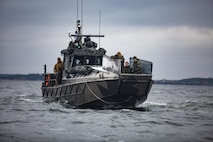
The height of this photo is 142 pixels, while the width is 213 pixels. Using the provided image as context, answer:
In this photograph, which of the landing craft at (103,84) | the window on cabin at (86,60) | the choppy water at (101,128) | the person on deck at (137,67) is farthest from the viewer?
the window on cabin at (86,60)

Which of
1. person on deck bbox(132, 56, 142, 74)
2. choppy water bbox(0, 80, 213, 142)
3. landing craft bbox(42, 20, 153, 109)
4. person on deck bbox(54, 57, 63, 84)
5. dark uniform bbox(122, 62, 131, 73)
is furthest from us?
person on deck bbox(54, 57, 63, 84)

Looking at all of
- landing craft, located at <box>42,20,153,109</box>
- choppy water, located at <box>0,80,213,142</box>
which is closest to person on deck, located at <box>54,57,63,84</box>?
landing craft, located at <box>42,20,153,109</box>

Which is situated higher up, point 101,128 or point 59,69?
point 59,69

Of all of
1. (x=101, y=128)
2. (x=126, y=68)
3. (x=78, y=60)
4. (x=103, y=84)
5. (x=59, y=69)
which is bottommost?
(x=101, y=128)

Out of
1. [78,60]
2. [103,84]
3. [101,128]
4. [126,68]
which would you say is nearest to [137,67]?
[126,68]

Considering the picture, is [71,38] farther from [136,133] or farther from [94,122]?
[136,133]

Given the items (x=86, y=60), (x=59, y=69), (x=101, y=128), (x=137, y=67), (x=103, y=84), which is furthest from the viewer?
(x=59, y=69)

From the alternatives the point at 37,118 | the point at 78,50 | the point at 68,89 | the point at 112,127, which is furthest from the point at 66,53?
the point at 112,127

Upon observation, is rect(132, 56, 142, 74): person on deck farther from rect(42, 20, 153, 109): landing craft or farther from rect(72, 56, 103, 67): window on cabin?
rect(72, 56, 103, 67): window on cabin

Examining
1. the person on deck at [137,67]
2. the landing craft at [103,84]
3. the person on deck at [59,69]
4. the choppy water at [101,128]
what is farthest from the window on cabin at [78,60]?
the choppy water at [101,128]

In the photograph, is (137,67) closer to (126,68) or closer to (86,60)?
(126,68)

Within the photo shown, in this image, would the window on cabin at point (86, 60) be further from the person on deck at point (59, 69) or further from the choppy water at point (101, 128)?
the choppy water at point (101, 128)

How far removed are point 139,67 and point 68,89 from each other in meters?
4.81

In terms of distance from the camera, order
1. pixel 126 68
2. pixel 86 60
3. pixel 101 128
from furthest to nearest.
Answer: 1. pixel 86 60
2. pixel 126 68
3. pixel 101 128
